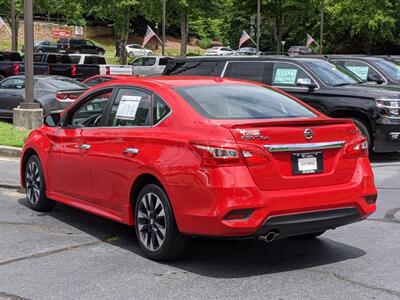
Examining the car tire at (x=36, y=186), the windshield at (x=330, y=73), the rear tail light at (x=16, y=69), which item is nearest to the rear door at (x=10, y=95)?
the rear tail light at (x=16, y=69)

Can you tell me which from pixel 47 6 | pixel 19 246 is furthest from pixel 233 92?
pixel 47 6

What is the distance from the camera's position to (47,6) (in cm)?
4591

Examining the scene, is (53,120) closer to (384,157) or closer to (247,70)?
(247,70)

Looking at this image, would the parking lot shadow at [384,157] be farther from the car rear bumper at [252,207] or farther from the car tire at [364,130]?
the car rear bumper at [252,207]

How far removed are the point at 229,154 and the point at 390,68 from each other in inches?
500

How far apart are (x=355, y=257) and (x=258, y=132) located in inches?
61.1

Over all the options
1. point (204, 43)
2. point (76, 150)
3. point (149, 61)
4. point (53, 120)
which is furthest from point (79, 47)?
point (76, 150)

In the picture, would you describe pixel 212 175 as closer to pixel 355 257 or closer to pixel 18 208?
pixel 355 257

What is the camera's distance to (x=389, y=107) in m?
11.5

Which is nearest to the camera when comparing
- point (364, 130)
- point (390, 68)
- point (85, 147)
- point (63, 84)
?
point (85, 147)

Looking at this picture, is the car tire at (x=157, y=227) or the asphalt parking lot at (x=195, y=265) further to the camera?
the car tire at (x=157, y=227)

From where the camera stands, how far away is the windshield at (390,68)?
1608 cm

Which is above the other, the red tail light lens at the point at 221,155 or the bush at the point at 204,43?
the bush at the point at 204,43

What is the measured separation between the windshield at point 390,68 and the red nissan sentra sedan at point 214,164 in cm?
1063
